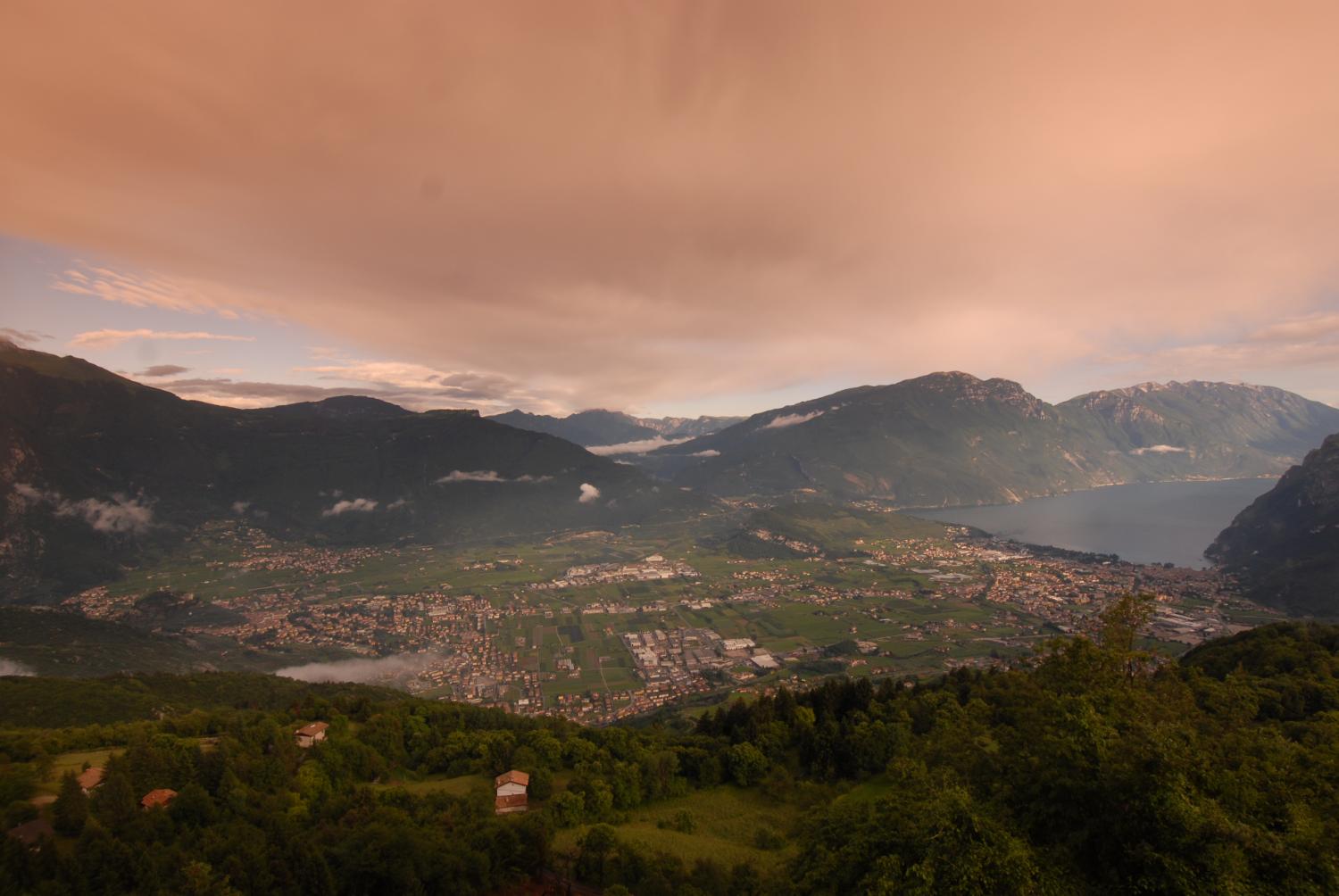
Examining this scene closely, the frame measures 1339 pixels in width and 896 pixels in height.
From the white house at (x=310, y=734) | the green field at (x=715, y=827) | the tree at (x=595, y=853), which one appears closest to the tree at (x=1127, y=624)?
the green field at (x=715, y=827)

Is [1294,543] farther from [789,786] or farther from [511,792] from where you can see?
[511,792]

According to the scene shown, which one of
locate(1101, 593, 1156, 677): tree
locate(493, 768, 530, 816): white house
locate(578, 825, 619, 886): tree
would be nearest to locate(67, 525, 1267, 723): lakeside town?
locate(493, 768, 530, 816): white house

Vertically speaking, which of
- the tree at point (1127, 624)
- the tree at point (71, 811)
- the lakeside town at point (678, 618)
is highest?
the tree at point (1127, 624)

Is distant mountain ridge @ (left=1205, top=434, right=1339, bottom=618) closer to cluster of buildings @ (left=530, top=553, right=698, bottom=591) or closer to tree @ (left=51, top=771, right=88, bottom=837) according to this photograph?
cluster of buildings @ (left=530, top=553, right=698, bottom=591)

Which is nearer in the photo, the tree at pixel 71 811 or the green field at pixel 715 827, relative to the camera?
the tree at pixel 71 811

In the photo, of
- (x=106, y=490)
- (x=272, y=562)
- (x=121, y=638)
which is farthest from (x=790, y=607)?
(x=106, y=490)

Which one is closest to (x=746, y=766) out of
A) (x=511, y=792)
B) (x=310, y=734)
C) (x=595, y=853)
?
(x=595, y=853)

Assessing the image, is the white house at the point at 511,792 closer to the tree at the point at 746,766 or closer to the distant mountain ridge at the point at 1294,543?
the tree at the point at 746,766
